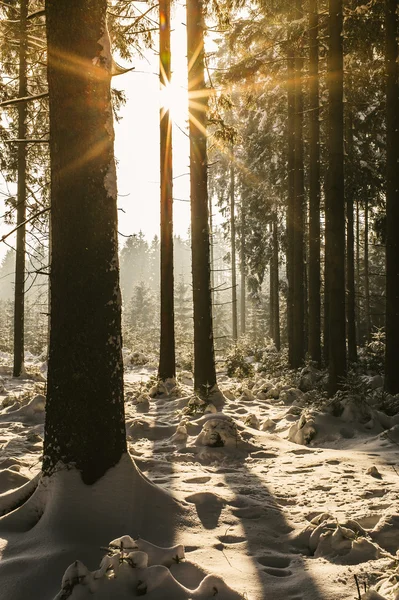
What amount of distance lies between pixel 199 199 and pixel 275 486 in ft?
19.8

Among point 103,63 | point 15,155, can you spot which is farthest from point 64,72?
point 15,155

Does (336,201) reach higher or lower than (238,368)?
higher

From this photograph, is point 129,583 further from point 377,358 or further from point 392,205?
point 377,358

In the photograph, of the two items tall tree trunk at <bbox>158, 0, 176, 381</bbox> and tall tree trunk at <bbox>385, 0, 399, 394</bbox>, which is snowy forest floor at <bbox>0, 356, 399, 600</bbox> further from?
tall tree trunk at <bbox>158, 0, 176, 381</bbox>

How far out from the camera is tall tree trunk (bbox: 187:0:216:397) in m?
8.65

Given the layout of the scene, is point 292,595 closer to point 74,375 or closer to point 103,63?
point 74,375

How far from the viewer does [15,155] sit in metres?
13.5

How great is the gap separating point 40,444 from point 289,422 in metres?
3.90

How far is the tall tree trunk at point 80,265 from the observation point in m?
3.30

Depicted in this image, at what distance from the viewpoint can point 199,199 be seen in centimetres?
888

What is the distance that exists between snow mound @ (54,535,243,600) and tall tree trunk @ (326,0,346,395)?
663 cm

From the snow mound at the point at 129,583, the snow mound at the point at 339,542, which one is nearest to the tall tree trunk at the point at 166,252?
the snow mound at the point at 339,542

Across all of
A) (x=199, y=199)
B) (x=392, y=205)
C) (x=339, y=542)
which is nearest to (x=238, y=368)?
→ (x=199, y=199)

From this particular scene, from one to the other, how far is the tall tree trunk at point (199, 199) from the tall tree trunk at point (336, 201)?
242 cm
